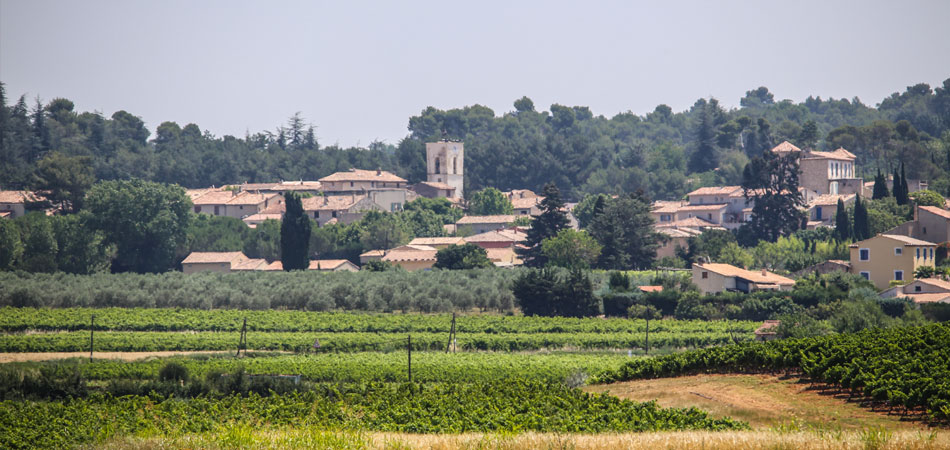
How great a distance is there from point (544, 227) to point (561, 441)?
2543 inches

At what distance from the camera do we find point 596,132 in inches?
7539

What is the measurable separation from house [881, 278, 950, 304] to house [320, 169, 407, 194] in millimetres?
65408

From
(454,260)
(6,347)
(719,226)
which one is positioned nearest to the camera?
(6,347)

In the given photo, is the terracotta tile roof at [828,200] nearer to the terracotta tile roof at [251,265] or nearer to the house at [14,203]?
the terracotta tile roof at [251,265]

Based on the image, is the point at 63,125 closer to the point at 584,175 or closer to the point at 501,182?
the point at 501,182

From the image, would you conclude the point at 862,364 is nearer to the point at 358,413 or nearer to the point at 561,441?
the point at 561,441

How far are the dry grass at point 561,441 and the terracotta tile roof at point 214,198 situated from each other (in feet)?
283

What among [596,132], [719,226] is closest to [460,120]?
[596,132]

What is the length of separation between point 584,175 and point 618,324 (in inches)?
3382

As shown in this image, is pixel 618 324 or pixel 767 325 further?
pixel 618 324

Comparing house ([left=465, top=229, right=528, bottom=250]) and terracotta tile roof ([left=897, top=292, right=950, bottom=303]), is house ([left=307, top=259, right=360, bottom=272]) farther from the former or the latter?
terracotta tile roof ([left=897, top=292, right=950, bottom=303])


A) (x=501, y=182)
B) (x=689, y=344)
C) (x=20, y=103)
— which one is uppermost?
(x=20, y=103)

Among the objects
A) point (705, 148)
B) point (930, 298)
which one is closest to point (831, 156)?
point (705, 148)

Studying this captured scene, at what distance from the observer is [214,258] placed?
88.2 metres
